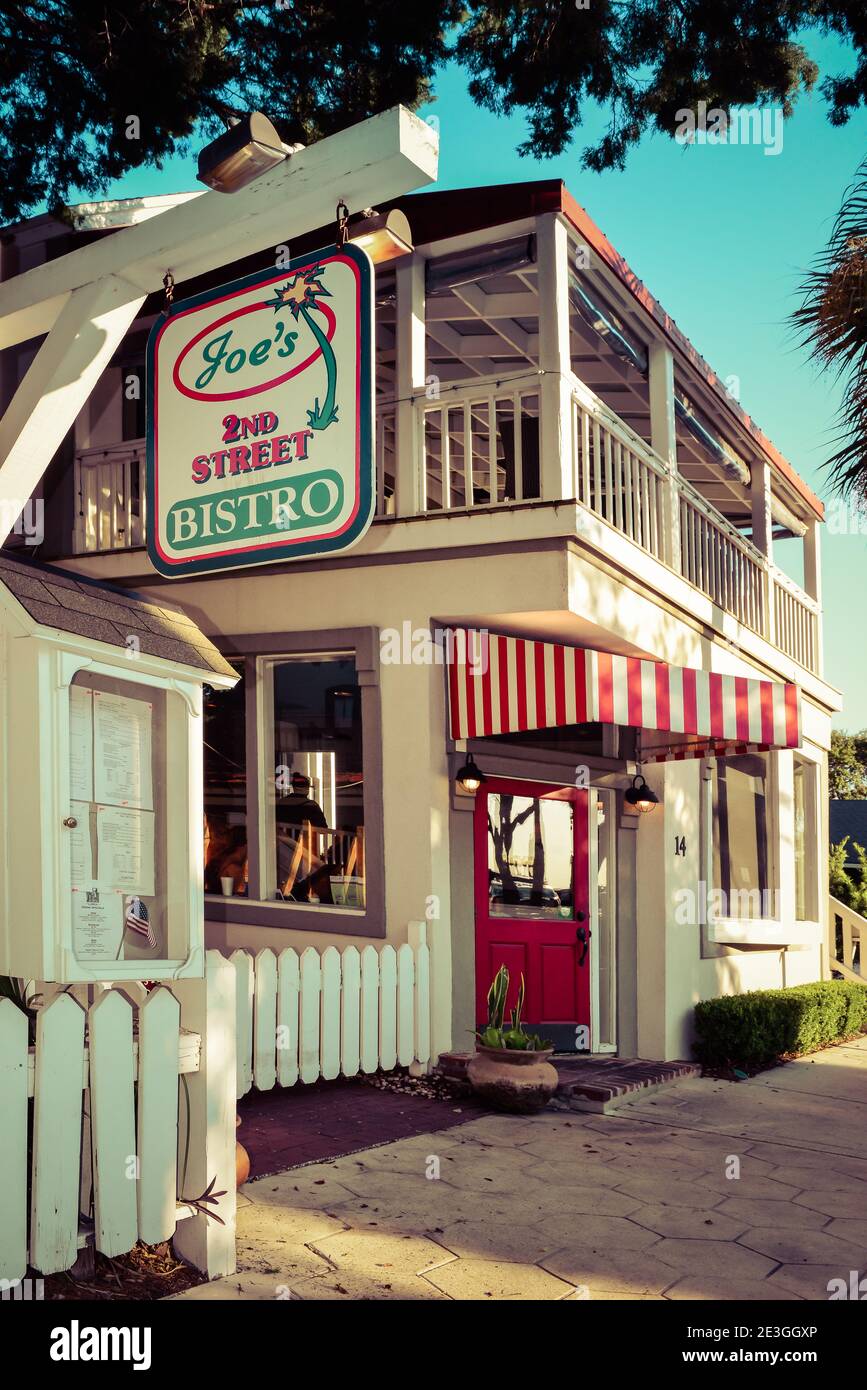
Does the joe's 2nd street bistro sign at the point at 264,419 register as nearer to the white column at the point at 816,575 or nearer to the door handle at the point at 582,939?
the door handle at the point at 582,939

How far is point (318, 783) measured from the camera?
9.25 metres

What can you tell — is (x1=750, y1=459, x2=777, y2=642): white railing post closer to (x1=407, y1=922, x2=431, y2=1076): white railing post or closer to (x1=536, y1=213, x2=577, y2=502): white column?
(x1=536, y1=213, x2=577, y2=502): white column

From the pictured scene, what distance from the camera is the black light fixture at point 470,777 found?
8508mm

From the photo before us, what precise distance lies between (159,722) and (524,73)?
704cm

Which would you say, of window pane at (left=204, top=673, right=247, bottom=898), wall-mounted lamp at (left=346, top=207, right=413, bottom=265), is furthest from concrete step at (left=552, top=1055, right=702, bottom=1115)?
wall-mounted lamp at (left=346, top=207, right=413, bottom=265)

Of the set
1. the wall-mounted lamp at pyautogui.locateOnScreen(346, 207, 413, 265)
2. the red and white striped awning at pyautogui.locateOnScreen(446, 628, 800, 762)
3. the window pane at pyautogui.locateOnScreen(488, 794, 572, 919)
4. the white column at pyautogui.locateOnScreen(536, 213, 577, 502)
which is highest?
the white column at pyautogui.locateOnScreen(536, 213, 577, 502)

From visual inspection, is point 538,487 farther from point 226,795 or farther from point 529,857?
point 226,795

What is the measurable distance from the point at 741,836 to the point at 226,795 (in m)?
6.23

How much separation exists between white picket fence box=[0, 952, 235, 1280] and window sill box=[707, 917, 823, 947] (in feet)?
25.1

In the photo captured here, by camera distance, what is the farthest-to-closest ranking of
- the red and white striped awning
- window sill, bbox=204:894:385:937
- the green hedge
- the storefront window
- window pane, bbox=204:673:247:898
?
1. the green hedge
2. window pane, bbox=204:673:247:898
3. window sill, bbox=204:894:385:937
4. the red and white striped awning
5. the storefront window

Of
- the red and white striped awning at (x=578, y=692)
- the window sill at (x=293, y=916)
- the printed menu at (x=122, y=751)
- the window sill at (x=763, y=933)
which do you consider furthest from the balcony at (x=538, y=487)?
the printed menu at (x=122, y=751)

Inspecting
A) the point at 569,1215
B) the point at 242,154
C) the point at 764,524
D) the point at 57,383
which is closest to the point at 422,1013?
the point at 569,1215

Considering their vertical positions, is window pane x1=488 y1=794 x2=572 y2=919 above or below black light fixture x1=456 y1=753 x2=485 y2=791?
below

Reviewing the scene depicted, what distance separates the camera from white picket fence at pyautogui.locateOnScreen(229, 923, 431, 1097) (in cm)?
704
